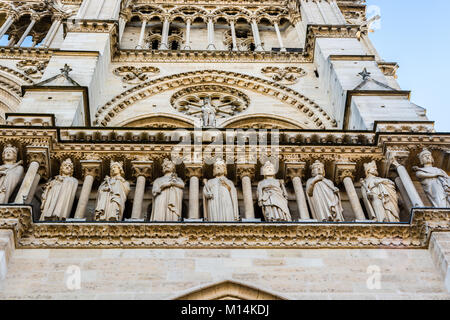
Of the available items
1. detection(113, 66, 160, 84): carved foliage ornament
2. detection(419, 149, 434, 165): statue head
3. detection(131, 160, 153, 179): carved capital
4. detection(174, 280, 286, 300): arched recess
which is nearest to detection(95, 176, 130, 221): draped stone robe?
detection(131, 160, 153, 179): carved capital

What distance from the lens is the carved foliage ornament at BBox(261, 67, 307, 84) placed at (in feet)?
57.7

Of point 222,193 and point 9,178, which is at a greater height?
point 9,178

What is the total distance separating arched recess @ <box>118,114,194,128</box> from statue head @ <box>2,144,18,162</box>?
534 centimetres

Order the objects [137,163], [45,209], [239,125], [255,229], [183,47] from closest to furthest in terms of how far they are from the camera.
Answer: [255,229], [45,209], [137,163], [239,125], [183,47]

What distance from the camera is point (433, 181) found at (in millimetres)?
10094

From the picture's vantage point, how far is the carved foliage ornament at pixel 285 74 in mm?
17578

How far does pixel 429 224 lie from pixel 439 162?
2.30m

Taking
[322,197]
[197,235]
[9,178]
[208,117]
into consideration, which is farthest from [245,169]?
[208,117]

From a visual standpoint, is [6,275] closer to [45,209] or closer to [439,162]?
[45,209]

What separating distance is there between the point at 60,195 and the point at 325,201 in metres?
4.05

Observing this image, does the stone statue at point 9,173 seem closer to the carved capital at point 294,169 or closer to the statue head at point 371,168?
the carved capital at point 294,169

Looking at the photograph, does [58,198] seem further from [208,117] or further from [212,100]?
[212,100]

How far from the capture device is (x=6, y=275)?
315 inches

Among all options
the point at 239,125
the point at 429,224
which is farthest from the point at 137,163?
the point at 239,125
